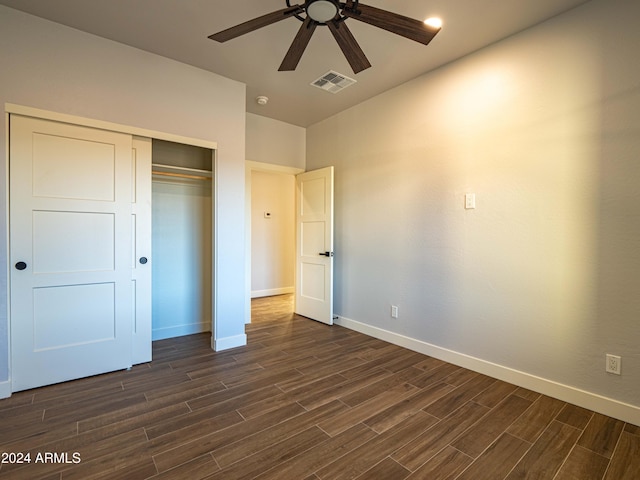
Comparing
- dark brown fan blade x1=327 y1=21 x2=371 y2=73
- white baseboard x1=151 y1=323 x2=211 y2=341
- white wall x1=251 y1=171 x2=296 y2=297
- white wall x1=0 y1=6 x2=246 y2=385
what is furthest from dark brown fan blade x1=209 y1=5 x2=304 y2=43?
white wall x1=251 y1=171 x2=296 y2=297

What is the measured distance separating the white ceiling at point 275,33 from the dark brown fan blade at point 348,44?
51 centimetres

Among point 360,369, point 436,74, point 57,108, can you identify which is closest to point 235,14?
point 57,108

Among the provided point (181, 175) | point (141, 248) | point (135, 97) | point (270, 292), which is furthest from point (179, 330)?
point (270, 292)

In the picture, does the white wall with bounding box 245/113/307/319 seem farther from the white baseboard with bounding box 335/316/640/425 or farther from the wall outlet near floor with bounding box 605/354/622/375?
the wall outlet near floor with bounding box 605/354/622/375

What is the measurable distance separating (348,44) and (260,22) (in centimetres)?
56

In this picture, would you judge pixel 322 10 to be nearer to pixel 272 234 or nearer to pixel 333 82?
pixel 333 82

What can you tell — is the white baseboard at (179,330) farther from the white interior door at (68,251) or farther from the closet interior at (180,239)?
the white interior door at (68,251)

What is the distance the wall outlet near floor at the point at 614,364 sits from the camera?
218 cm

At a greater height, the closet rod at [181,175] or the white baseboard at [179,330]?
the closet rod at [181,175]

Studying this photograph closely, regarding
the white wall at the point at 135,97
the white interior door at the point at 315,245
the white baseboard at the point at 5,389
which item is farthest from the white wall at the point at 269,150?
the white baseboard at the point at 5,389

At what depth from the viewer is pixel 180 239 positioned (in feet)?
12.6

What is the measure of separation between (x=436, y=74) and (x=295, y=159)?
2.33 meters

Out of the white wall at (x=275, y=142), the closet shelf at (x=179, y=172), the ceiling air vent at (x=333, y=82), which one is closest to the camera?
the ceiling air vent at (x=333, y=82)

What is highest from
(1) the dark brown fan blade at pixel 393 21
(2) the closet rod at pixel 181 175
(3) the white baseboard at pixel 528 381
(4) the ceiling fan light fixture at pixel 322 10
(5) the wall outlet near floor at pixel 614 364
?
(4) the ceiling fan light fixture at pixel 322 10
